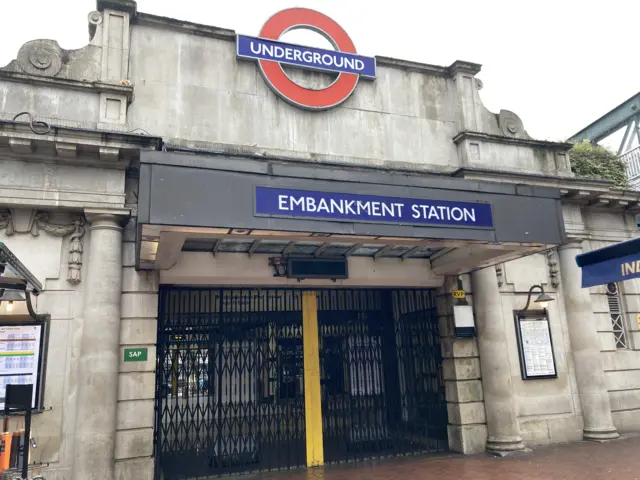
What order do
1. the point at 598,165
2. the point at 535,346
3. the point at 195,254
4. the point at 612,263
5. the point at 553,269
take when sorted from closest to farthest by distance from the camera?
the point at 612,263
the point at 195,254
the point at 535,346
the point at 553,269
the point at 598,165

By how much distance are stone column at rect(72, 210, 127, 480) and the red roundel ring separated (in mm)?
4548

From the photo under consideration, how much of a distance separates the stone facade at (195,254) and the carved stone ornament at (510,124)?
0.03m

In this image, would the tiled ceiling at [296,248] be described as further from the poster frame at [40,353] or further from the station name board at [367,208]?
the poster frame at [40,353]

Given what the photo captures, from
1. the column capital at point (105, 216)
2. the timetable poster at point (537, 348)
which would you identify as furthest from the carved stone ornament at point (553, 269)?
the column capital at point (105, 216)

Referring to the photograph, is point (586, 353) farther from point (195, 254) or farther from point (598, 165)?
point (598, 165)

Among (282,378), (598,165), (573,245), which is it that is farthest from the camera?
(598,165)

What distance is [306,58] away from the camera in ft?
36.9

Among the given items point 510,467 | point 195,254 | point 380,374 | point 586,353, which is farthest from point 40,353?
point 586,353

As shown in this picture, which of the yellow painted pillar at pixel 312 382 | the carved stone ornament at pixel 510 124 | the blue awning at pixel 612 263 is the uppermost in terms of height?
the carved stone ornament at pixel 510 124

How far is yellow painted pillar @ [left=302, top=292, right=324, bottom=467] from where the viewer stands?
400 inches

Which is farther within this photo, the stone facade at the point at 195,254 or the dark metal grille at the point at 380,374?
the dark metal grille at the point at 380,374

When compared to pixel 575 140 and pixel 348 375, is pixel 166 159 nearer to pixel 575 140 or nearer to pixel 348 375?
pixel 348 375

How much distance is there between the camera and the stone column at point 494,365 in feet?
34.0

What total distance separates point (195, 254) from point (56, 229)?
2.44 meters
